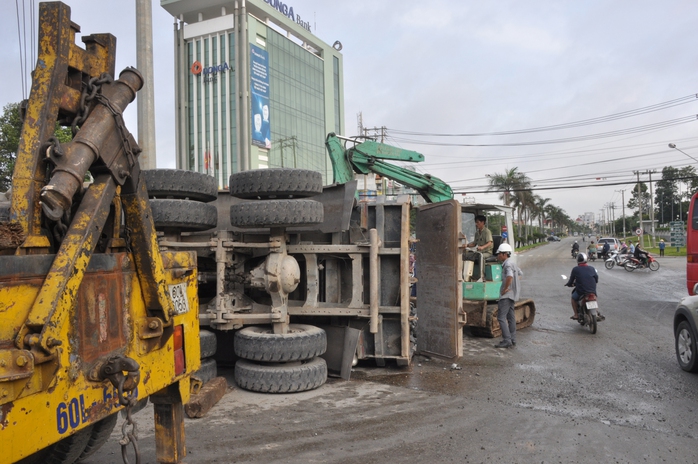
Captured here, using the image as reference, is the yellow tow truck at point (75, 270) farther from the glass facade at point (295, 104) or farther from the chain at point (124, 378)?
the glass facade at point (295, 104)

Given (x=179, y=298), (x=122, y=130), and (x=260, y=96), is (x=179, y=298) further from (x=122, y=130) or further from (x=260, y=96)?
(x=260, y=96)

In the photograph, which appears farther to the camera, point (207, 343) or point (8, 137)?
point (8, 137)

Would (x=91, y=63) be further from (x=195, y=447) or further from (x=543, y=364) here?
(x=543, y=364)

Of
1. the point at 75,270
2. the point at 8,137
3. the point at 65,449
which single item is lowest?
the point at 65,449

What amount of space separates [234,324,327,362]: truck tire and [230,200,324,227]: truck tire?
4.38ft

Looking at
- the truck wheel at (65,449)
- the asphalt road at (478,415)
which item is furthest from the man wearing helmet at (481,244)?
the truck wheel at (65,449)

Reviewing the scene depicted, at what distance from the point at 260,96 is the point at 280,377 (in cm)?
5730

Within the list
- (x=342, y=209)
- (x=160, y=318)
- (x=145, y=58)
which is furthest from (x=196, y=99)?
(x=160, y=318)

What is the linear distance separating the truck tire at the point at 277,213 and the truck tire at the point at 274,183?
0.71ft

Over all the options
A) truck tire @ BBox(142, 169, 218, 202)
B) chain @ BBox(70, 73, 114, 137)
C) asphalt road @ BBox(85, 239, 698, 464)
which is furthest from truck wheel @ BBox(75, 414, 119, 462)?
truck tire @ BBox(142, 169, 218, 202)

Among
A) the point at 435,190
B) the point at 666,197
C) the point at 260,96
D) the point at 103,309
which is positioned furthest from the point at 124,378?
the point at 666,197

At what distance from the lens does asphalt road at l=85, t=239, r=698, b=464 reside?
4.49 m

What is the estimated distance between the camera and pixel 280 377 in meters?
6.16

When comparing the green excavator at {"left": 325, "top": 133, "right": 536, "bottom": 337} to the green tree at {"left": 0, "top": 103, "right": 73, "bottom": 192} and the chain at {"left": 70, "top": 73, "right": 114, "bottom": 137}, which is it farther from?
the green tree at {"left": 0, "top": 103, "right": 73, "bottom": 192}
